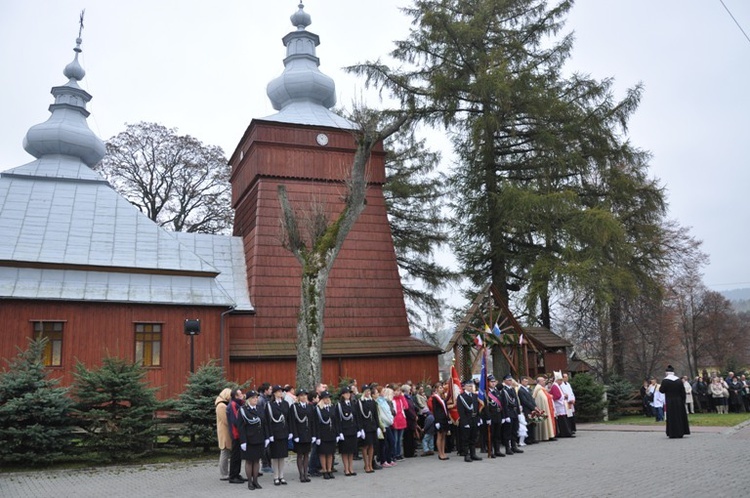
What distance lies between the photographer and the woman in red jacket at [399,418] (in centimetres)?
1322

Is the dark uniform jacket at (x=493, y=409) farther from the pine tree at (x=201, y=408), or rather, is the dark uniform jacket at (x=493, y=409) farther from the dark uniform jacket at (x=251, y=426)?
the pine tree at (x=201, y=408)

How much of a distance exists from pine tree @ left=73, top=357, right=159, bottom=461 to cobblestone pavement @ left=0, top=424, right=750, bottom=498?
58cm

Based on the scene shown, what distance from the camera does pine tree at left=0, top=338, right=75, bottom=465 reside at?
12367 mm

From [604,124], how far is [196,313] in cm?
1582

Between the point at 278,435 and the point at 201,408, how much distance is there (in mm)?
3861

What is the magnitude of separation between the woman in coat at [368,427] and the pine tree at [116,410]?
4754 millimetres

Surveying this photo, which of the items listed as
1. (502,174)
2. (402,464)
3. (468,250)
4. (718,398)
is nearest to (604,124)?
(502,174)

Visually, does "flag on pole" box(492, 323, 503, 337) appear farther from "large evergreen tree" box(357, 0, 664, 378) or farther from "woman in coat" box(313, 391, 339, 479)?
"woman in coat" box(313, 391, 339, 479)

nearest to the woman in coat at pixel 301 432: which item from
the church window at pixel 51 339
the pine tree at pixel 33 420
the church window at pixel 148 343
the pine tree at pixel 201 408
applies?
the pine tree at pixel 201 408

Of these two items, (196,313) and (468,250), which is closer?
(196,313)

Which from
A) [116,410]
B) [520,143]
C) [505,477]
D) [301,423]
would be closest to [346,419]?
[301,423]

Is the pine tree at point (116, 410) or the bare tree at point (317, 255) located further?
the bare tree at point (317, 255)

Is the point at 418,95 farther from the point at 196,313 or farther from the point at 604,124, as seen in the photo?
the point at 196,313

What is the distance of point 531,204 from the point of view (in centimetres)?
2069
